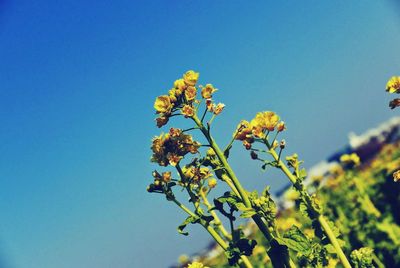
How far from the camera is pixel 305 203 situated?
324 cm

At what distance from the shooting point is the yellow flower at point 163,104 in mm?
3023

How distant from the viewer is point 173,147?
3.11 m

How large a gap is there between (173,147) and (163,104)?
1.08ft

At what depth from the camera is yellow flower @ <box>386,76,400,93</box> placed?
2.66 meters

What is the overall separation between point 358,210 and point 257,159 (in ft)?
12.9

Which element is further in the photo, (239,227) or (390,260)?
(390,260)

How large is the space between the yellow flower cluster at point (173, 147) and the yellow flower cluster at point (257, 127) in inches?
14.6

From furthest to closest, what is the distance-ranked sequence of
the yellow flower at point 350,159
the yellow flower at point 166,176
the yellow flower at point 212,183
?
the yellow flower at point 350,159 < the yellow flower at point 212,183 < the yellow flower at point 166,176

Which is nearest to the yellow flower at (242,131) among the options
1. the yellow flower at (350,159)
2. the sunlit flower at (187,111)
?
the sunlit flower at (187,111)

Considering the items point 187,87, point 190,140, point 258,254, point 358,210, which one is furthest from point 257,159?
point 258,254

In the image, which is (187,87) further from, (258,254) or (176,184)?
(258,254)

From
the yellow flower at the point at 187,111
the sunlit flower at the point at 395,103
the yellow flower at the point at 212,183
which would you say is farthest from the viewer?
the yellow flower at the point at 212,183

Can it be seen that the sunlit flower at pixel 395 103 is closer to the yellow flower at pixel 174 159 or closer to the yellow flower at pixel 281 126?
the yellow flower at pixel 281 126

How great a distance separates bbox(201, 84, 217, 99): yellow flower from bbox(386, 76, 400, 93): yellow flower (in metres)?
1.19
